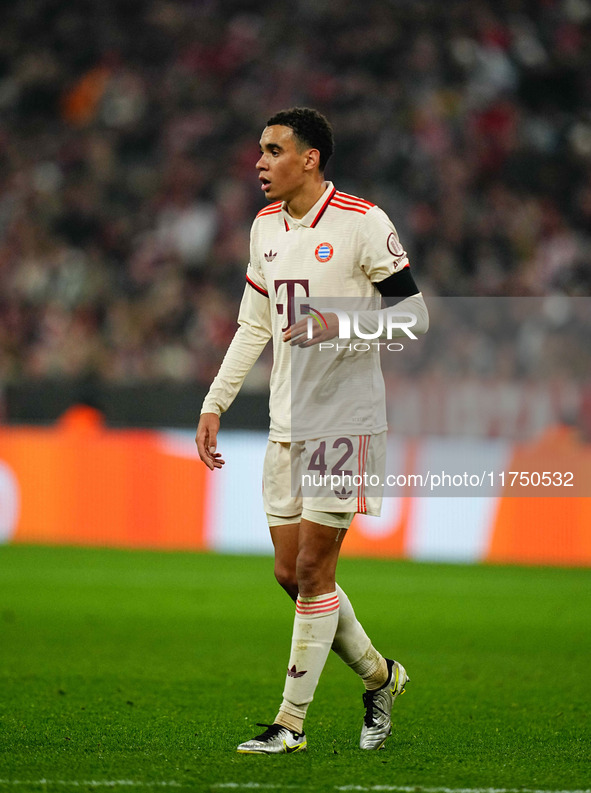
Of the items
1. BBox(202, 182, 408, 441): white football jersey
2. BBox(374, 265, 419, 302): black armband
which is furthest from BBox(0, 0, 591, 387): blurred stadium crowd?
BBox(374, 265, 419, 302): black armband

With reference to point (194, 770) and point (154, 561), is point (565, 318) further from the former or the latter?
point (194, 770)

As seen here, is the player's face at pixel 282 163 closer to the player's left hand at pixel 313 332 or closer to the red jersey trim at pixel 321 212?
the red jersey trim at pixel 321 212

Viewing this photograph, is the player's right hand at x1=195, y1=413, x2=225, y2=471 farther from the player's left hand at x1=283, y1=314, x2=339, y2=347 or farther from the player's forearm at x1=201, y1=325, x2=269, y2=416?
the player's left hand at x1=283, y1=314, x2=339, y2=347

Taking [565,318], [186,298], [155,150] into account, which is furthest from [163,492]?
[155,150]

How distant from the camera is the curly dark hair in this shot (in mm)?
4371

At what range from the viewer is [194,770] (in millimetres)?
3754

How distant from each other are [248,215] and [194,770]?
1130cm

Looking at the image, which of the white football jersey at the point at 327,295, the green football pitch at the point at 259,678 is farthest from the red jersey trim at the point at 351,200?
the green football pitch at the point at 259,678

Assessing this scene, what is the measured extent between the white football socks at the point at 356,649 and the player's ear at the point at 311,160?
1496 millimetres

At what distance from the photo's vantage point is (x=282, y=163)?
14.3 feet

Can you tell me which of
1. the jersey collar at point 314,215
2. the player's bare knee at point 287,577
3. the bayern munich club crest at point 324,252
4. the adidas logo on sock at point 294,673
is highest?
the jersey collar at point 314,215

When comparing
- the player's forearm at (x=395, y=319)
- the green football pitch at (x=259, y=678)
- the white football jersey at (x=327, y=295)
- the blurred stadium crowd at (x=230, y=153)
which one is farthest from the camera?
the blurred stadium crowd at (x=230, y=153)

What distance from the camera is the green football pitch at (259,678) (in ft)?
12.5

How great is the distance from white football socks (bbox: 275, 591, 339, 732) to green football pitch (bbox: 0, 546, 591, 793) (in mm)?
204
